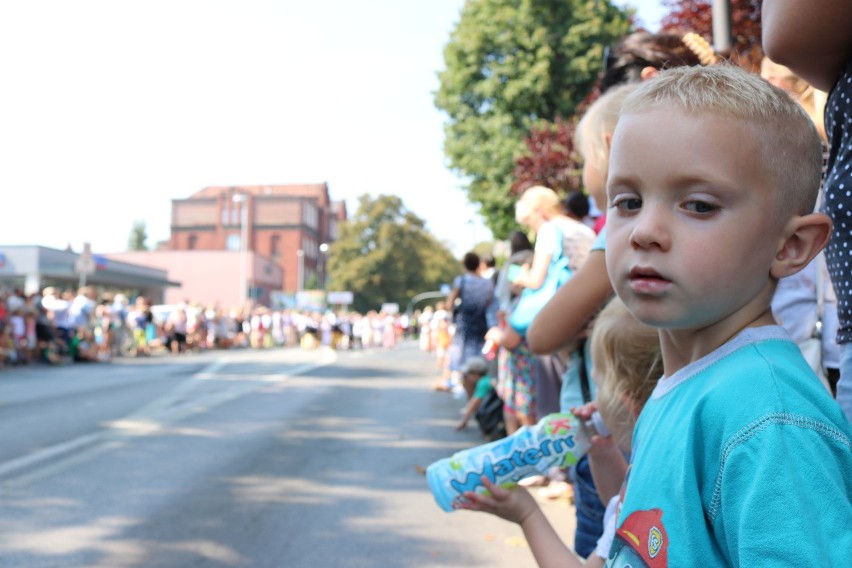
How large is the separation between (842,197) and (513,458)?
3.14 feet

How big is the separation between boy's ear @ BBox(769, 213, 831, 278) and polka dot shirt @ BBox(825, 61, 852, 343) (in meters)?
0.33

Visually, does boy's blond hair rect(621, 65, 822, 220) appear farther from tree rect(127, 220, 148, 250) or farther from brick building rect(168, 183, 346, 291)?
tree rect(127, 220, 148, 250)

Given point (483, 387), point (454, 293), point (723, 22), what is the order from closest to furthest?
point (723, 22) < point (483, 387) < point (454, 293)

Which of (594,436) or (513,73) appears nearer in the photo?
(594,436)

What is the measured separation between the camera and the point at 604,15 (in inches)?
1101

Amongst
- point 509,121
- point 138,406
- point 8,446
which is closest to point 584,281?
point 8,446

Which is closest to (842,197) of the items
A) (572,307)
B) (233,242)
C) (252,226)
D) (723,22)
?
(572,307)

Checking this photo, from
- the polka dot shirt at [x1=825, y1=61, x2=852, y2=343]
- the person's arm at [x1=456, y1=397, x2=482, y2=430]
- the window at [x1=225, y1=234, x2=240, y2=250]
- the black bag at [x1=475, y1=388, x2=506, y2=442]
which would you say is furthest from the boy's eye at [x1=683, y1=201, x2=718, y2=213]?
the window at [x1=225, y1=234, x2=240, y2=250]

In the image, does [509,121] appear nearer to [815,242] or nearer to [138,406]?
[138,406]

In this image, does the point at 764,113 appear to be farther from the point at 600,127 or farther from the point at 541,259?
the point at 541,259

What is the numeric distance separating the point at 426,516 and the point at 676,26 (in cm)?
889

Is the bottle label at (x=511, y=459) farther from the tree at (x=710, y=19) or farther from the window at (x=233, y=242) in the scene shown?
the window at (x=233, y=242)

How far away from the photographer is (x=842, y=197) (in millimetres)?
1700

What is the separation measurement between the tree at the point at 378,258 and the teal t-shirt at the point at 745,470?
96127mm
